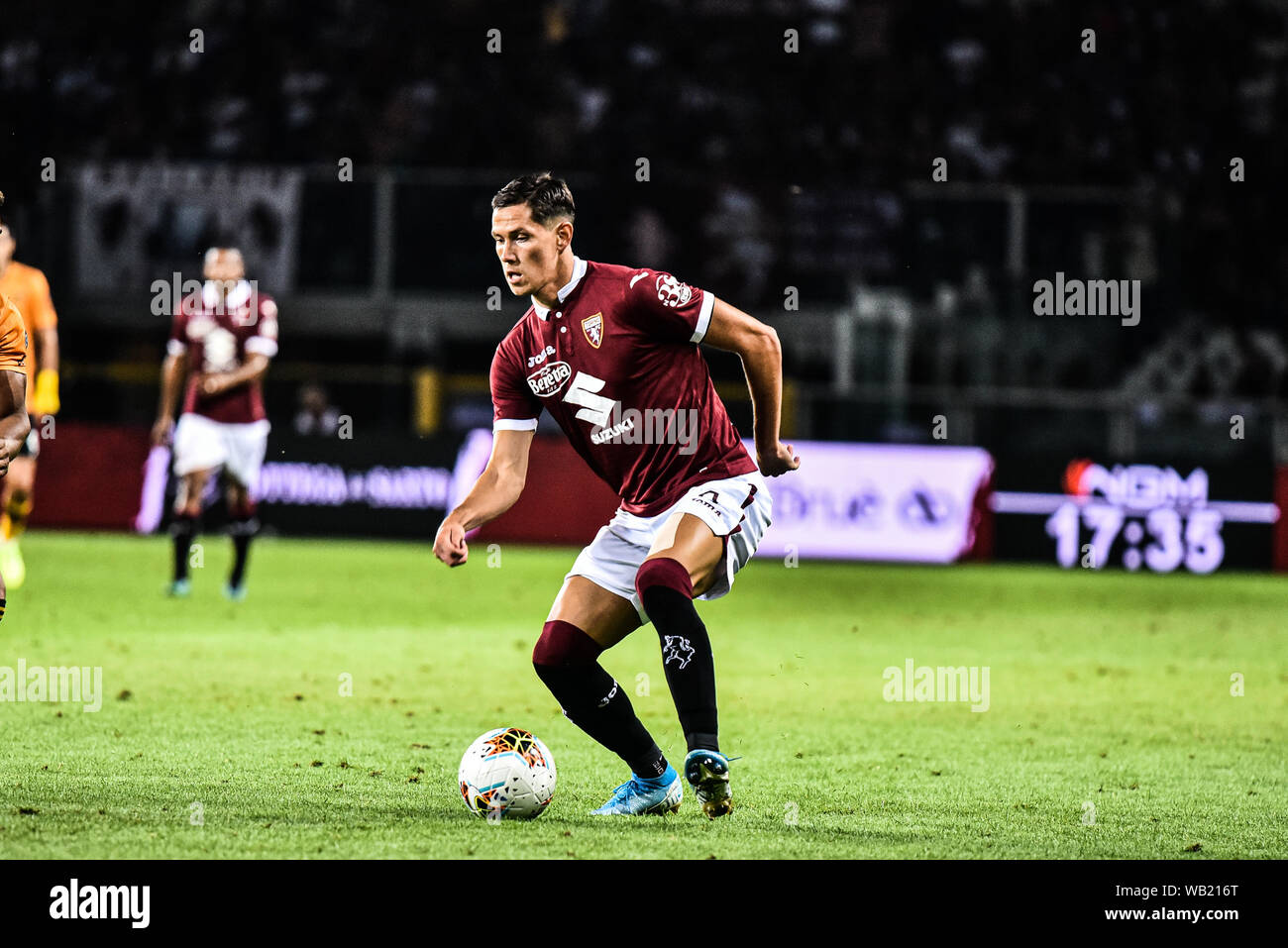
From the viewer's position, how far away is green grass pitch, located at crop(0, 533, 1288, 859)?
5227 millimetres

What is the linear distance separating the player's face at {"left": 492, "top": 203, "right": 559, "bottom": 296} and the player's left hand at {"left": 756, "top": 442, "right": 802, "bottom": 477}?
35.9 inches

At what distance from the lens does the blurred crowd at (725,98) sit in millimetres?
23672

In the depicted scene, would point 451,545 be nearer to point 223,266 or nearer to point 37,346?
point 223,266

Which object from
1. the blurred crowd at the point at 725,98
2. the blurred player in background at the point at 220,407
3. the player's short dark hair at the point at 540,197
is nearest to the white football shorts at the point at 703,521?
the player's short dark hair at the point at 540,197

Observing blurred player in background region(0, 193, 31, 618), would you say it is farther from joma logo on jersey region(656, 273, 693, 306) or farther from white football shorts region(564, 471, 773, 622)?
joma logo on jersey region(656, 273, 693, 306)

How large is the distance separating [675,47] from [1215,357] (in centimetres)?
922

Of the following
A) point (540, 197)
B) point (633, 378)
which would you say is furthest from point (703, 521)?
point (540, 197)

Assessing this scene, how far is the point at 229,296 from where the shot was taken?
12.7 metres

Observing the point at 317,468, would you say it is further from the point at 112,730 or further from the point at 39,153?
the point at 112,730

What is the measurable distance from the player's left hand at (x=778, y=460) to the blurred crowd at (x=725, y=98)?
1730 cm

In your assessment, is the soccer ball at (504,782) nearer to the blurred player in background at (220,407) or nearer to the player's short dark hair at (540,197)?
the player's short dark hair at (540,197)

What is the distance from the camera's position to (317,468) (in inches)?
724

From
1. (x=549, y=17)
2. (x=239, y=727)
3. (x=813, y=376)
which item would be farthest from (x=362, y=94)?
(x=239, y=727)

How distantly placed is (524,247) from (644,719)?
10.4ft
